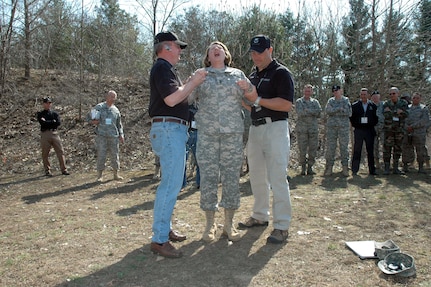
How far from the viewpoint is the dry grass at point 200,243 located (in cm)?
318

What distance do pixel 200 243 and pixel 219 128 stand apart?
1299 millimetres

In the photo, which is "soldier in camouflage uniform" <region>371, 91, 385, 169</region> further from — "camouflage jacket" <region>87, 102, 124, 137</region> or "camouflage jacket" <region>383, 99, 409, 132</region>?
"camouflage jacket" <region>87, 102, 124, 137</region>

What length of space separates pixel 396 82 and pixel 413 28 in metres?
1.94

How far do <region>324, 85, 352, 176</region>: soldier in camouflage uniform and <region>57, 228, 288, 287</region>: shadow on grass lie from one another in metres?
5.67

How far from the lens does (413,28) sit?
13.1m

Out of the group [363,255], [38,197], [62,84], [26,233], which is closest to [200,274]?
[363,255]

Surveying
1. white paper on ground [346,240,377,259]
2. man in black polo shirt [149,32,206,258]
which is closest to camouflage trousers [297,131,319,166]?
white paper on ground [346,240,377,259]

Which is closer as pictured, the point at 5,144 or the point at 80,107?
the point at 5,144

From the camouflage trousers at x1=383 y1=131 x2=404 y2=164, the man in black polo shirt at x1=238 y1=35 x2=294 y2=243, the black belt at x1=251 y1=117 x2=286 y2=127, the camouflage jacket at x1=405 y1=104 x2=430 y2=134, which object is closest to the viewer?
the man in black polo shirt at x1=238 y1=35 x2=294 y2=243

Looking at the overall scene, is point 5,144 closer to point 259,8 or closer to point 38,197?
point 38,197

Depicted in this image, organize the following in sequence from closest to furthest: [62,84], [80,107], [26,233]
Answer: [26,233], [80,107], [62,84]

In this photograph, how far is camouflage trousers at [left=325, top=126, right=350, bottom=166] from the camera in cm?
891

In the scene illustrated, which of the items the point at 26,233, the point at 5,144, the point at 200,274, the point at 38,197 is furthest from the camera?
the point at 5,144

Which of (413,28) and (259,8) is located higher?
(259,8)
